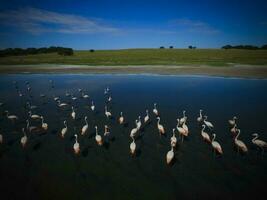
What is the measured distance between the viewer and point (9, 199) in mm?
9531

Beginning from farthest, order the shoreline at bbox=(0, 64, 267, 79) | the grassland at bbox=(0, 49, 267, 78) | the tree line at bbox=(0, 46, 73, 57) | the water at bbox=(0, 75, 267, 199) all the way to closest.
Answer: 1. the tree line at bbox=(0, 46, 73, 57)
2. the grassland at bbox=(0, 49, 267, 78)
3. the shoreline at bbox=(0, 64, 267, 79)
4. the water at bbox=(0, 75, 267, 199)

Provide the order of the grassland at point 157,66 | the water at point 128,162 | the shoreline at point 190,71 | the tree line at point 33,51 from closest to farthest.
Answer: the water at point 128,162 → the shoreline at point 190,71 → the grassland at point 157,66 → the tree line at point 33,51

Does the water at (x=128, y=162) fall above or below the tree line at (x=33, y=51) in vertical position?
above

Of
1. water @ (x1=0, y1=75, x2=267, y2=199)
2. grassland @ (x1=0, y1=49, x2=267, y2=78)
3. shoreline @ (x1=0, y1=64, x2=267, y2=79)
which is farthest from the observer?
grassland @ (x1=0, y1=49, x2=267, y2=78)

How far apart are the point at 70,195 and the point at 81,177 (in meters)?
1.24

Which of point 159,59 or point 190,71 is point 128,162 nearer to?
point 190,71

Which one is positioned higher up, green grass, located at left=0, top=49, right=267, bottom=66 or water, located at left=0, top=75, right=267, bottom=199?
water, located at left=0, top=75, right=267, bottom=199

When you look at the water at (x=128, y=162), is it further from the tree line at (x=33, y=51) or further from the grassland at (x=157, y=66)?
the tree line at (x=33, y=51)

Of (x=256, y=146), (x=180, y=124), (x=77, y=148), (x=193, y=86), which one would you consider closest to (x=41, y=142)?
(x=77, y=148)

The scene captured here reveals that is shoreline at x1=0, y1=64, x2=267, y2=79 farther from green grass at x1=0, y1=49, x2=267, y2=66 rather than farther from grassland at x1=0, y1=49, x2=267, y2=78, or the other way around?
green grass at x1=0, y1=49, x2=267, y2=66

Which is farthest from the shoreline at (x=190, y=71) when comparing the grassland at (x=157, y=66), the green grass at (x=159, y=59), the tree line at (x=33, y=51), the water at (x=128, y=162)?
the tree line at (x=33, y=51)

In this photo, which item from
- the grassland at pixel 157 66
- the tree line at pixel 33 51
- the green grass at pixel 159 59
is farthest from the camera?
the tree line at pixel 33 51

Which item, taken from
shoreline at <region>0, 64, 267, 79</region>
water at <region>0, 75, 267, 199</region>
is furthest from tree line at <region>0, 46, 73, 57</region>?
water at <region>0, 75, 267, 199</region>

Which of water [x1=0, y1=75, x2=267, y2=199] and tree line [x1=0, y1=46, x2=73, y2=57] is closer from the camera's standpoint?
water [x1=0, y1=75, x2=267, y2=199]
